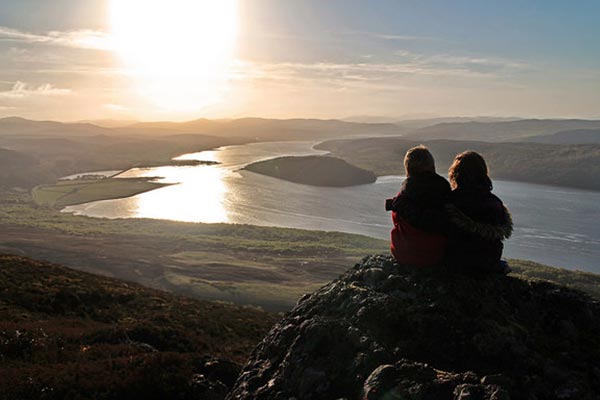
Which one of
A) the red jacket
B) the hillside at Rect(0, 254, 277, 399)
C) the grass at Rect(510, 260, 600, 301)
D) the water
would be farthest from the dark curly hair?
the water

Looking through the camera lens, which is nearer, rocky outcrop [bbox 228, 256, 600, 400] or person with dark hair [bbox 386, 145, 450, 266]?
rocky outcrop [bbox 228, 256, 600, 400]

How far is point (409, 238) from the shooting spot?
9125 mm

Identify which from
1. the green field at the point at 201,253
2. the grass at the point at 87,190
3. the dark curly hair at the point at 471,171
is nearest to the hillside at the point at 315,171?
the grass at the point at 87,190

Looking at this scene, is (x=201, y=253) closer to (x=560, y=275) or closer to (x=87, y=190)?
(x=560, y=275)

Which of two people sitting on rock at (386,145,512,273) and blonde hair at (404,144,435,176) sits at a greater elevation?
blonde hair at (404,144,435,176)

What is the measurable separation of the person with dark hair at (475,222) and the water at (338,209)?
3160 inches

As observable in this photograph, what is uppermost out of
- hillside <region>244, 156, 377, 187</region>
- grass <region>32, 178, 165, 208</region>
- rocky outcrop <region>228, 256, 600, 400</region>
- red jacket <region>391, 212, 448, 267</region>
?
red jacket <region>391, 212, 448, 267</region>

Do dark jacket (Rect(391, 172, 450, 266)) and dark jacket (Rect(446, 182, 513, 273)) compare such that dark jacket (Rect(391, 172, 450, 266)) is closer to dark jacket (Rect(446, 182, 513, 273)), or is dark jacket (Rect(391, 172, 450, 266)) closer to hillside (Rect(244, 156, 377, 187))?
dark jacket (Rect(446, 182, 513, 273))

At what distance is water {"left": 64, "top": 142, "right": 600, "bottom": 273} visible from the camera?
92062mm

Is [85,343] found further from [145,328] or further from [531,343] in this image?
[531,343]

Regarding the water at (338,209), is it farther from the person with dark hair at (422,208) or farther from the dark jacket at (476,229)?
the person with dark hair at (422,208)

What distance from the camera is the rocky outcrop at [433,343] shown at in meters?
6.90

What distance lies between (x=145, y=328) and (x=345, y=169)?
16741 cm

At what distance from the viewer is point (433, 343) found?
7.87 meters
